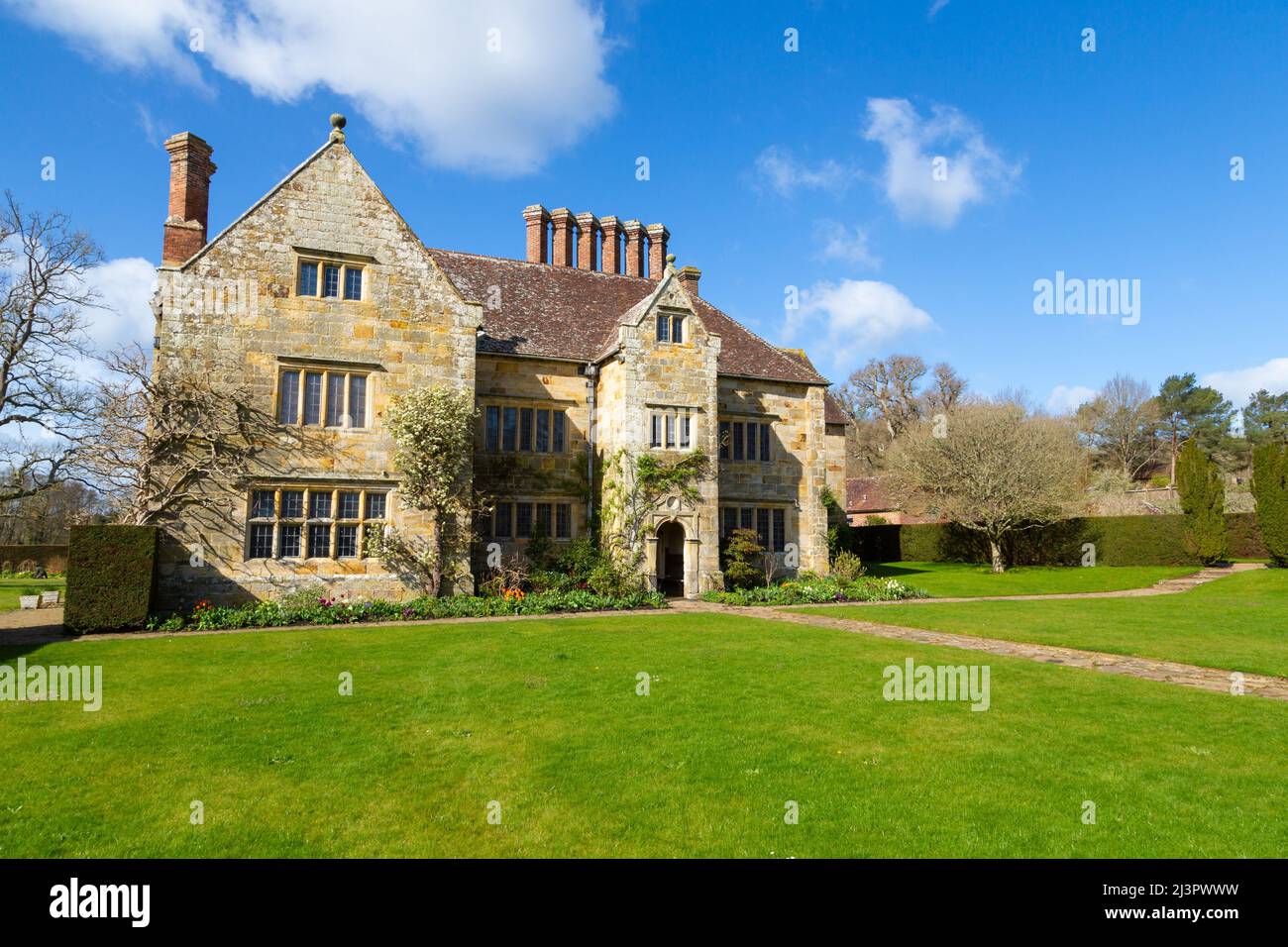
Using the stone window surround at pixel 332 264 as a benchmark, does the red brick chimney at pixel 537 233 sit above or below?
above

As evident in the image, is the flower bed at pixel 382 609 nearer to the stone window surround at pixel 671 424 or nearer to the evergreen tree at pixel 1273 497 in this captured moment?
the stone window surround at pixel 671 424

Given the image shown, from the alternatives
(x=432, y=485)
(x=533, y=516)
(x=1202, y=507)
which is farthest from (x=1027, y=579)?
(x=432, y=485)

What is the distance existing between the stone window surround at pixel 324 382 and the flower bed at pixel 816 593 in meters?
12.3

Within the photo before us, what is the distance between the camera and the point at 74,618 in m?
16.5

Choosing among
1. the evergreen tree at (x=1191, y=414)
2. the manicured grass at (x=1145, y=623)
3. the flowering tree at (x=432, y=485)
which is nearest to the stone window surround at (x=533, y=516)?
the flowering tree at (x=432, y=485)

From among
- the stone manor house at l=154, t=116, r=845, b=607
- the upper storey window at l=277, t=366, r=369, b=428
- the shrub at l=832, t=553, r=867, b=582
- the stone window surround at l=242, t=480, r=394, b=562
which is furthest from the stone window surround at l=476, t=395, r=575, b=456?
the shrub at l=832, t=553, r=867, b=582

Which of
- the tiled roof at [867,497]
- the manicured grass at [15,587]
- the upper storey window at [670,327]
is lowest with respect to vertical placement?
the manicured grass at [15,587]

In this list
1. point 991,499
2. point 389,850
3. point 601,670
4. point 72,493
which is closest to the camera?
point 389,850

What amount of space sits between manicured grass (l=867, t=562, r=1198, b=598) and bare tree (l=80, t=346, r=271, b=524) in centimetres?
2334

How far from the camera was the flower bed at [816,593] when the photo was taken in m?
23.3

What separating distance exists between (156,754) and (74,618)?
1174 centimetres

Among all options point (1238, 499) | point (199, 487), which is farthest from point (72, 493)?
point (1238, 499)

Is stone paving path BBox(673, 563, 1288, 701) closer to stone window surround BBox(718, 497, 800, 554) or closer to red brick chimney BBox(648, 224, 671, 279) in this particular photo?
stone window surround BBox(718, 497, 800, 554)
